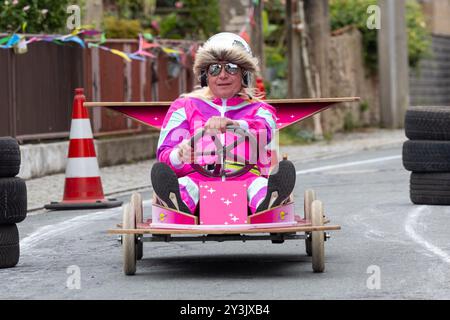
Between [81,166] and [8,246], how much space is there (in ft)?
17.5

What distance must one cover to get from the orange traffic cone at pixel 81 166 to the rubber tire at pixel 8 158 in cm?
490

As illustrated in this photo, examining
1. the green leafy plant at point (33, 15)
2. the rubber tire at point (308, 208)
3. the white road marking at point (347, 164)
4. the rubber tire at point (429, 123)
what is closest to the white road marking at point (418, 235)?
the rubber tire at point (429, 123)

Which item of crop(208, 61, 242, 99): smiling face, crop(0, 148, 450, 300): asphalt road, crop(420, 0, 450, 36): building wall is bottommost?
crop(0, 148, 450, 300): asphalt road

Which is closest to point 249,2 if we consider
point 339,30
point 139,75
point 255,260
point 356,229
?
point 139,75

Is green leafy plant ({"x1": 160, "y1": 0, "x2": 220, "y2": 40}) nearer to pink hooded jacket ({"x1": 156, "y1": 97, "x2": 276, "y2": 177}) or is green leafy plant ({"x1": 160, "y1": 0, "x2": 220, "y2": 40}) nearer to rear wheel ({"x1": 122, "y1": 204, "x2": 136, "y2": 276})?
pink hooded jacket ({"x1": 156, "y1": 97, "x2": 276, "y2": 177})

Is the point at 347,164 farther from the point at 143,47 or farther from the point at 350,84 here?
the point at 350,84

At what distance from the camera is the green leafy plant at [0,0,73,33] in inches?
776

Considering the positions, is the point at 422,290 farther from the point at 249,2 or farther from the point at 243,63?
the point at 249,2

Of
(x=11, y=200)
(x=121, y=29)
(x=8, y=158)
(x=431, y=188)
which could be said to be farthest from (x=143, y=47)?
(x=11, y=200)

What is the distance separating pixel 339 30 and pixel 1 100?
1432 centimetres

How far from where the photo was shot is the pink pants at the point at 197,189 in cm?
923

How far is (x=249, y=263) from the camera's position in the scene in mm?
9914

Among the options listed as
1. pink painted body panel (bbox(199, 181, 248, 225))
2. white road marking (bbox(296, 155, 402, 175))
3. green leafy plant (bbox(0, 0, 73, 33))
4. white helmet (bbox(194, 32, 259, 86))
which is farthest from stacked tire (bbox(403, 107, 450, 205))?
green leafy plant (bbox(0, 0, 73, 33))

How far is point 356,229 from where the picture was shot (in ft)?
39.0
